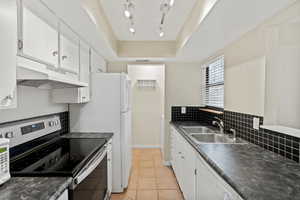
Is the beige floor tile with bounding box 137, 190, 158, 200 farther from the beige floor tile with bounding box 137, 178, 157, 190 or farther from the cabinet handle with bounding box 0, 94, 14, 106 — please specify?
the cabinet handle with bounding box 0, 94, 14, 106

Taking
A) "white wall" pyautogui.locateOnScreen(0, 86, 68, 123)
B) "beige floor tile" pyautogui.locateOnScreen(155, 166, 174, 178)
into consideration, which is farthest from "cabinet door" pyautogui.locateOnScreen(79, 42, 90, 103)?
"beige floor tile" pyautogui.locateOnScreen(155, 166, 174, 178)

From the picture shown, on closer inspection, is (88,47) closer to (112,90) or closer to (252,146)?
(112,90)

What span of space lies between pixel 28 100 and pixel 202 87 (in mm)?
2874

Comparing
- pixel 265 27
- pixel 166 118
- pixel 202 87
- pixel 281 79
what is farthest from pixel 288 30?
pixel 166 118

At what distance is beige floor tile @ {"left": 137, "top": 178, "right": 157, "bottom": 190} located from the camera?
8.72ft

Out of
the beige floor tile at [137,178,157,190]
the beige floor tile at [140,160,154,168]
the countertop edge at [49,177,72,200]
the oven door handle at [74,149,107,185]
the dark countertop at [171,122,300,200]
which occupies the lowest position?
the beige floor tile at [140,160,154,168]

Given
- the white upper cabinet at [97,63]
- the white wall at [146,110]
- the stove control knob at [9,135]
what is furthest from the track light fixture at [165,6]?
the white wall at [146,110]

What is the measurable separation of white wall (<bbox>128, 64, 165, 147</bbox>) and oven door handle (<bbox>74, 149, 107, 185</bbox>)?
2.84m

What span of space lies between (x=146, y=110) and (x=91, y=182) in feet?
10.8

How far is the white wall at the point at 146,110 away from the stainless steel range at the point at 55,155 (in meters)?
2.68

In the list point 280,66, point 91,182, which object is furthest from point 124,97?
point 280,66

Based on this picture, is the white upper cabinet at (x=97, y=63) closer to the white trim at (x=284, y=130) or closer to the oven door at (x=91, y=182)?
the oven door at (x=91, y=182)

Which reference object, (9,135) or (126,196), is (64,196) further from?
(126,196)

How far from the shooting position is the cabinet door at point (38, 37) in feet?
3.70
